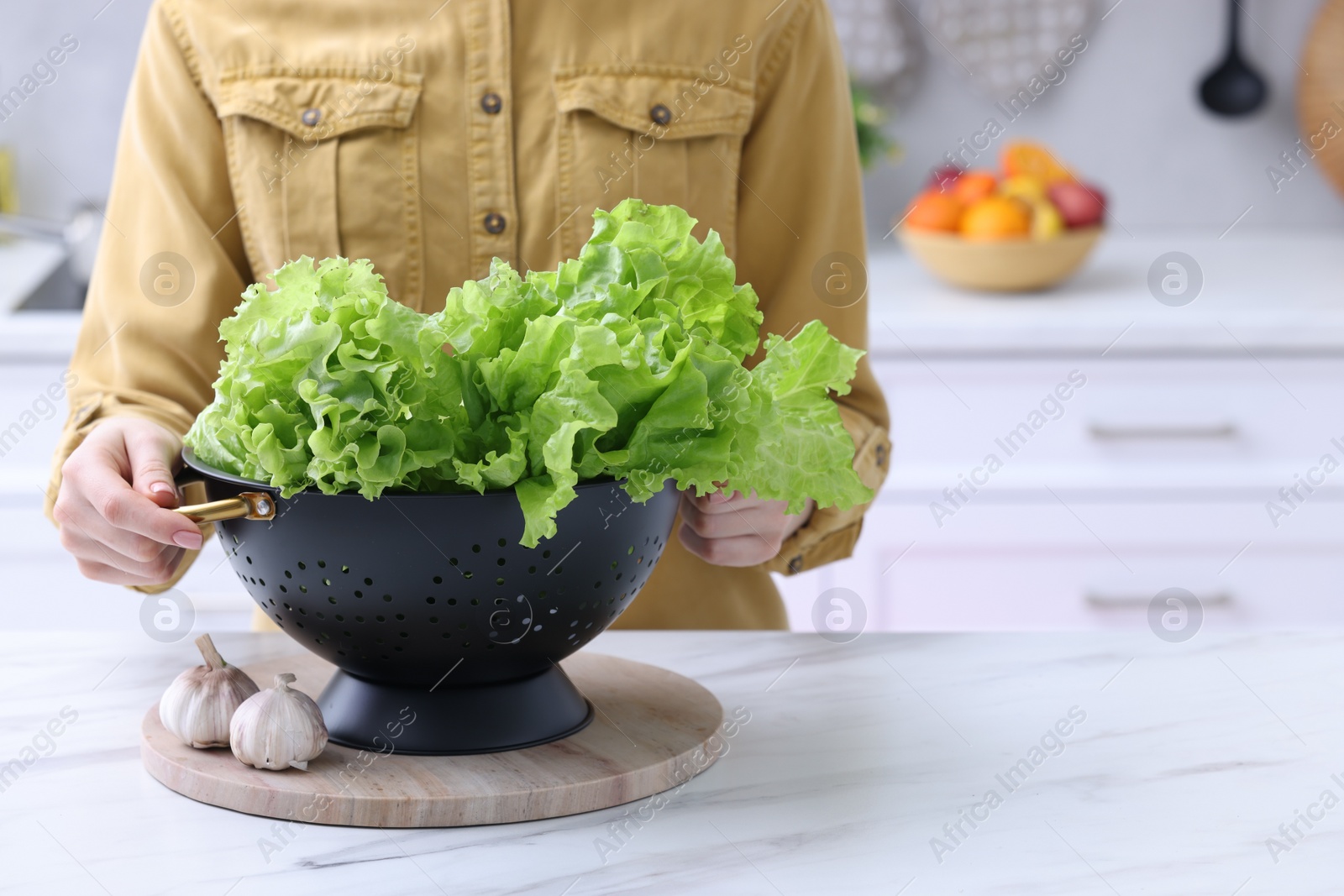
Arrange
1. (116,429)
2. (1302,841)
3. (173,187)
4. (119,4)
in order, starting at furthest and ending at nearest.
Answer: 1. (119,4)
2. (173,187)
3. (116,429)
4. (1302,841)

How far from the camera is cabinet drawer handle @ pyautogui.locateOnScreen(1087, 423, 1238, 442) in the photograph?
198cm

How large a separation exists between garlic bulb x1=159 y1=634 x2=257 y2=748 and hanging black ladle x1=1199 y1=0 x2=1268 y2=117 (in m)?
2.21

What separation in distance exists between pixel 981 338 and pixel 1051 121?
783 millimetres

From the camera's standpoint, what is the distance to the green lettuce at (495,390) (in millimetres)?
674

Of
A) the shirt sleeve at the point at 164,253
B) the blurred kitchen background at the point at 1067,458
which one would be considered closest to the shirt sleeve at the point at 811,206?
the shirt sleeve at the point at 164,253

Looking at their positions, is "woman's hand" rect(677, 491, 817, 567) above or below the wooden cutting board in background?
below

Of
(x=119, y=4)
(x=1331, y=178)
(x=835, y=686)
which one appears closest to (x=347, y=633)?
(x=835, y=686)

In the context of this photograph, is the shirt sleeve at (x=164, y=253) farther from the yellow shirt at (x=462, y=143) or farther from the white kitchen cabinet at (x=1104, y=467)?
the white kitchen cabinet at (x=1104, y=467)

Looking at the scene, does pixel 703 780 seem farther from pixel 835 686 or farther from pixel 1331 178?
pixel 1331 178

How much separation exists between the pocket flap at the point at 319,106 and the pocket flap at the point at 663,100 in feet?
0.41

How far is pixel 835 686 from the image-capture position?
92 cm

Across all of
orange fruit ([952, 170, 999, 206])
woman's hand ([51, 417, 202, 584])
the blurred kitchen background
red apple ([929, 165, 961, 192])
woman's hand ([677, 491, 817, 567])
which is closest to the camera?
woman's hand ([51, 417, 202, 584])

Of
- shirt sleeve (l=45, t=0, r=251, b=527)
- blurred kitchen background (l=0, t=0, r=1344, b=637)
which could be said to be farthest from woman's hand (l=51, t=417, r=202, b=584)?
blurred kitchen background (l=0, t=0, r=1344, b=637)

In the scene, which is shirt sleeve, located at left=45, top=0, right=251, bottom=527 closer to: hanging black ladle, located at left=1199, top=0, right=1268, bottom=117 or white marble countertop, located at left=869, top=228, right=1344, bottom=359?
white marble countertop, located at left=869, top=228, right=1344, bottom=359
